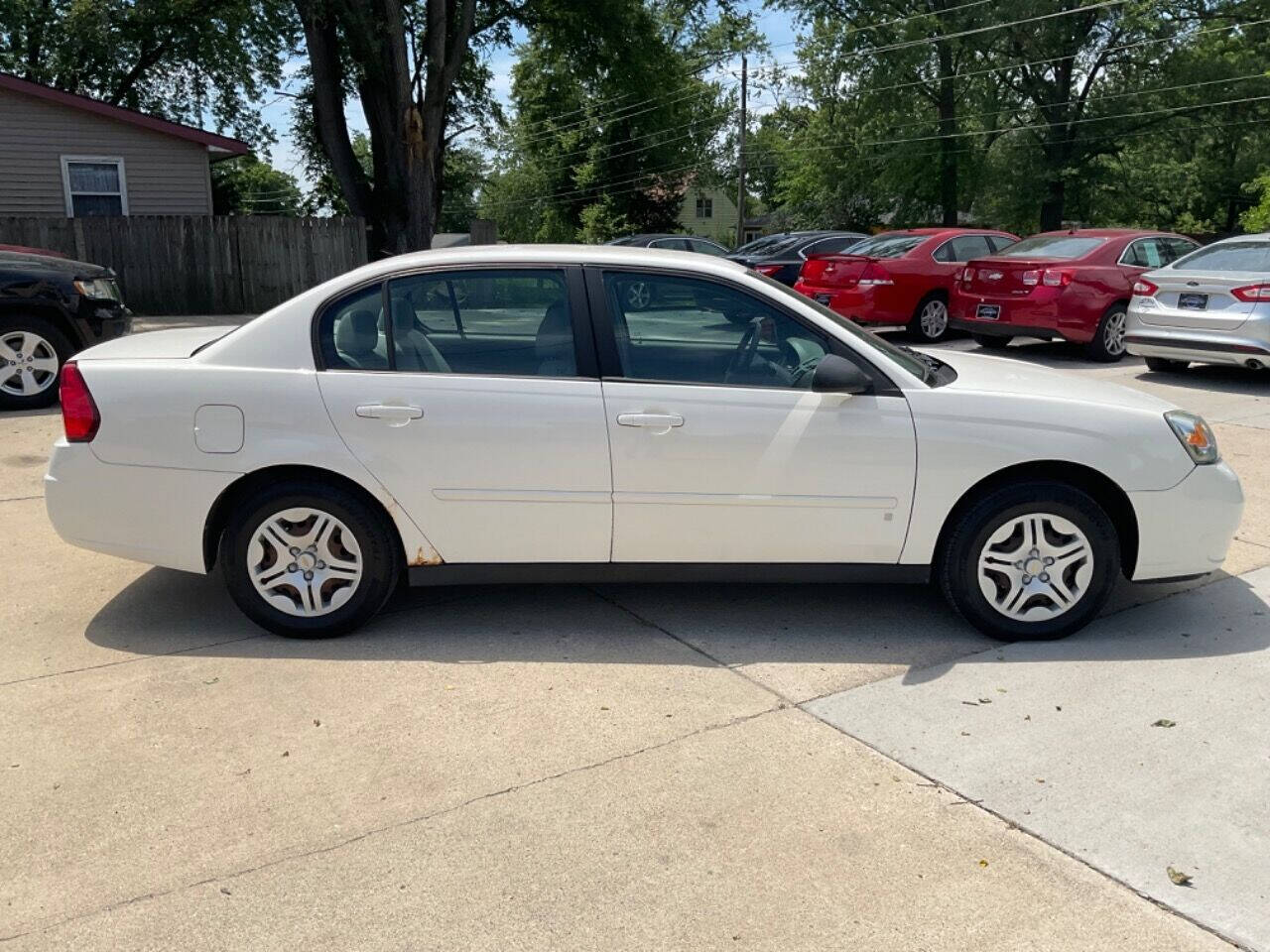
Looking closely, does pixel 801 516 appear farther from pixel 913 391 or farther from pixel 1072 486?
pixel 1072 486

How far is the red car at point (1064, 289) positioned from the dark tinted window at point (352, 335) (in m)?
9.97

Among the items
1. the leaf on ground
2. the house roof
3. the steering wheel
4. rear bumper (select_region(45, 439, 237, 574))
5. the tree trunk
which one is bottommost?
the leaf on ground

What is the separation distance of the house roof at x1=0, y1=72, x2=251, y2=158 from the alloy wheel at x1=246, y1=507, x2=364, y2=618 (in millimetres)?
17031

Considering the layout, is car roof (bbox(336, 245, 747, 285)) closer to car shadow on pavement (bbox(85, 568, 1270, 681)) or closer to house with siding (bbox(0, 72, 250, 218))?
car shadow on pavement (bbox(85, 568, 1270, 681))

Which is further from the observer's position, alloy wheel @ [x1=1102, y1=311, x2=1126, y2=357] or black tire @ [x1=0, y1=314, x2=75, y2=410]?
alloy wheel @ [x1=1102, y1=311, x2=1126, y2=357]

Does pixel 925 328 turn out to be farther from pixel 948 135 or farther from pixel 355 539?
pixel 948 135

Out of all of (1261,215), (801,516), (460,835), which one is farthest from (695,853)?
(1261,215)

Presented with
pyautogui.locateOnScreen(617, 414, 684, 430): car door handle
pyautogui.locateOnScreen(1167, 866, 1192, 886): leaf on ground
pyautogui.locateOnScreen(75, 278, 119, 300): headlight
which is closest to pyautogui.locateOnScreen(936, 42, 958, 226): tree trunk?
pyautogui.locateOnScreen(75, 278, 119, 300): headlight

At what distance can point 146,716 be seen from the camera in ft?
12.6

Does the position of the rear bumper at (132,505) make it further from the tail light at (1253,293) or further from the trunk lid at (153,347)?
the tail light at (1253,293)

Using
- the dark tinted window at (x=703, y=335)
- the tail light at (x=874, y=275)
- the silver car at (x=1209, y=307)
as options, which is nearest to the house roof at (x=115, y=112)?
the tail light at (x=874, y=275)

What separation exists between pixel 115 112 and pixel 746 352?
707 inches

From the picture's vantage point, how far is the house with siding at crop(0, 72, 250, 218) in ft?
60.4

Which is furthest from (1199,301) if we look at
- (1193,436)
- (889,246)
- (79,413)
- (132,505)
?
(79,413)
